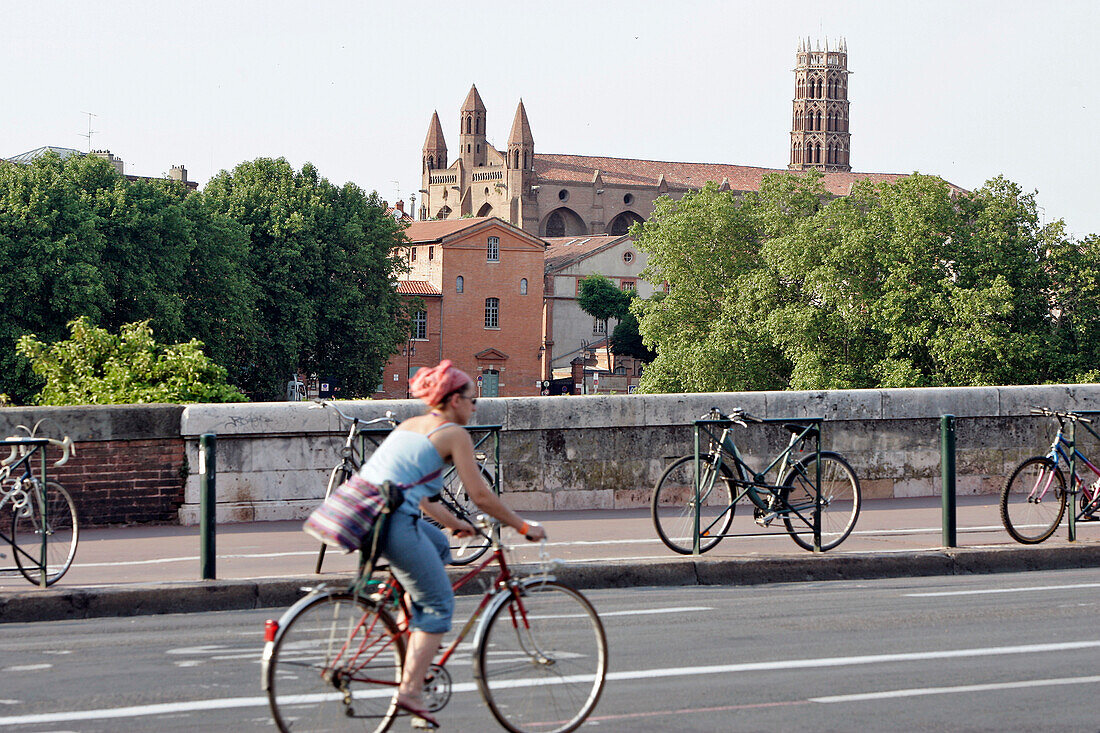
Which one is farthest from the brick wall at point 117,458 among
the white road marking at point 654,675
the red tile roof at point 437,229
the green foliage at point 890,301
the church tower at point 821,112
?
the church tower at point 821,112

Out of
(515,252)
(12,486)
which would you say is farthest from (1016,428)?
(515,252)

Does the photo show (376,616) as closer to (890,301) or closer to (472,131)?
(890,301)

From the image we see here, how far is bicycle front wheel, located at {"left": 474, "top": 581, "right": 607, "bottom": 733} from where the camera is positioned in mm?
4918

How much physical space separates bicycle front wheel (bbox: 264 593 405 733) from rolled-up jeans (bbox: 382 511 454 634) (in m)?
0.14

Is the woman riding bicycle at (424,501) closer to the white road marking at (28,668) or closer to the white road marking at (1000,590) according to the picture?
the white road marking at (28,668)

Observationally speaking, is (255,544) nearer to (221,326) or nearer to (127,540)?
(127,540)

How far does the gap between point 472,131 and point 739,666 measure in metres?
165

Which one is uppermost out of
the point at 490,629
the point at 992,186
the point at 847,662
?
the point at 992,186

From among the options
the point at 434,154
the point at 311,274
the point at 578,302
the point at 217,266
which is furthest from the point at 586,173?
the point at 217,266

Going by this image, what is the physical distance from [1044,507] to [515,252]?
303 feet

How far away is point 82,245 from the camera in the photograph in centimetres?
4412

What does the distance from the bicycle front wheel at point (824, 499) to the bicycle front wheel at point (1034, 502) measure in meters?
1.22

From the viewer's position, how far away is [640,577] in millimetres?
8938

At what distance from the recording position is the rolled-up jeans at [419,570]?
464 cm
